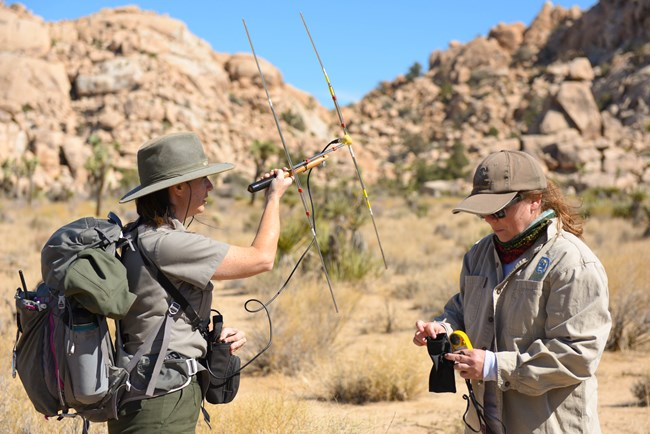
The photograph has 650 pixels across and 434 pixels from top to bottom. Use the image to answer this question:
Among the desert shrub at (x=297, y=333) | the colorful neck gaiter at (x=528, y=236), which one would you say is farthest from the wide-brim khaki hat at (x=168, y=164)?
the desert shrub at (x=297, y=333)

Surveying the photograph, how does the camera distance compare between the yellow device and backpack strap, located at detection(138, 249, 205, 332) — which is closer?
backpack strap, located at detection(138, 249, 205, 332)

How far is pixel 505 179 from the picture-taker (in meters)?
2.58

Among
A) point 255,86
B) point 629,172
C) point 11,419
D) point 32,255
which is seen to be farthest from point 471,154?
point 11,419

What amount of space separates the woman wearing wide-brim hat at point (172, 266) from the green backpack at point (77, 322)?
0.35ft

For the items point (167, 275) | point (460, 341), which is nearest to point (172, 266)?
point (167, 275)

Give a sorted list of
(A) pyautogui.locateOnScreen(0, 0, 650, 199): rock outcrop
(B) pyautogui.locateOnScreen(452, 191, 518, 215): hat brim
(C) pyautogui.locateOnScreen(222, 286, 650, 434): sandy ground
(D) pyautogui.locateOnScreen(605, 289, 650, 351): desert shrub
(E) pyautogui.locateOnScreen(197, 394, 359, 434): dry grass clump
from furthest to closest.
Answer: (A) pyautogui.locateOnScreen(0, 0, 650, 199): rock outcrop, (D) pyautogui.locateOnScreen(605, 289, 650, 351): desert shrub, (C) pyautogui.locateOnScreen(222, 286, 650, 434): sandy ground, (E) pyautogui.locateOnScreen(197, 394, 359, 434): dry grass clump, (B) pyautogui.locateOnScreen(452, 191, 518, 215): hat brim

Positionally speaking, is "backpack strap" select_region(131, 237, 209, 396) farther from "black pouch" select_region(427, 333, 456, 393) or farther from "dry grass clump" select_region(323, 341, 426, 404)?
"dry grass clump" select_region(323, 341, 426, 404)

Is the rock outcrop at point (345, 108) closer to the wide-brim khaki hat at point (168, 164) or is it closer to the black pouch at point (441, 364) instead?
the wide-brim khaki hat at point (168, 164)

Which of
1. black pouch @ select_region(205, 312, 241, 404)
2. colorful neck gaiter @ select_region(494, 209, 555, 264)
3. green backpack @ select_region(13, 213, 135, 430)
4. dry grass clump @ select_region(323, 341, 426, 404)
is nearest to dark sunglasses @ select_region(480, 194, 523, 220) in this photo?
colorful neck gaiter @ select_region(494, 209, 555, 264)

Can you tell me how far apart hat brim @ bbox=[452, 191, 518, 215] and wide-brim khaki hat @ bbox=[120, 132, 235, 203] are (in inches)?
39.7

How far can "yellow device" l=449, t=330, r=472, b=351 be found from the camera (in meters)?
2.61

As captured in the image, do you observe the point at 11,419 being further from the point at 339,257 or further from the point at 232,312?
the point at 339,257

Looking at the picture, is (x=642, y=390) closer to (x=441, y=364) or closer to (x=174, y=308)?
(x=441, y=364)

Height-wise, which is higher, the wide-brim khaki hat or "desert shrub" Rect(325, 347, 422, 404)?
the wide-brim khaki hat
